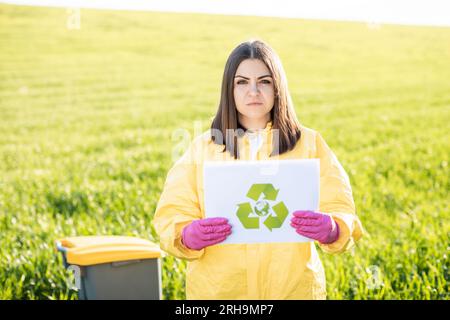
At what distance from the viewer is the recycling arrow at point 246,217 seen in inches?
89.1

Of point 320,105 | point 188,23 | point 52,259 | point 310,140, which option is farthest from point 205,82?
point 310,140

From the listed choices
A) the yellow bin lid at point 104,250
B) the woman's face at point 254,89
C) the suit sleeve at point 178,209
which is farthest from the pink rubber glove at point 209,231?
the yellow bin lid at point 104,250

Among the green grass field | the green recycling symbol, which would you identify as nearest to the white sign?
the green recycling symbol

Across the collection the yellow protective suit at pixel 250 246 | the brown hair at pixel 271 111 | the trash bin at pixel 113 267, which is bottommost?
the trash bin at pixel 113 267

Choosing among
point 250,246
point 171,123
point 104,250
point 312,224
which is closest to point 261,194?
point 312,224

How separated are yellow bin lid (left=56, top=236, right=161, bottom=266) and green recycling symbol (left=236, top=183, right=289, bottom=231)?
3.83 ft

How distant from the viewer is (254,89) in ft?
8.08

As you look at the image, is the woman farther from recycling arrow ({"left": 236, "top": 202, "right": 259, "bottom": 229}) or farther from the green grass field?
the green grass field

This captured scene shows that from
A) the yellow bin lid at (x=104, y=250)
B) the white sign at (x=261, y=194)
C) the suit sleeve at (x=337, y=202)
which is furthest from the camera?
the yellow bin lid at (x=104, y=250)

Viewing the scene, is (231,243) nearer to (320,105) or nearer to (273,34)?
(320,105)

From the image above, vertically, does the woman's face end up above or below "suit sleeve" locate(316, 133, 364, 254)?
above

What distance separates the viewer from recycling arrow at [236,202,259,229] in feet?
7.43

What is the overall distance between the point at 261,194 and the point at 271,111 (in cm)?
49

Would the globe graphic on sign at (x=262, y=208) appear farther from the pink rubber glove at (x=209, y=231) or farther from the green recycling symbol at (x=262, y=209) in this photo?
the pink rubber glove at (x=209, y=231)
